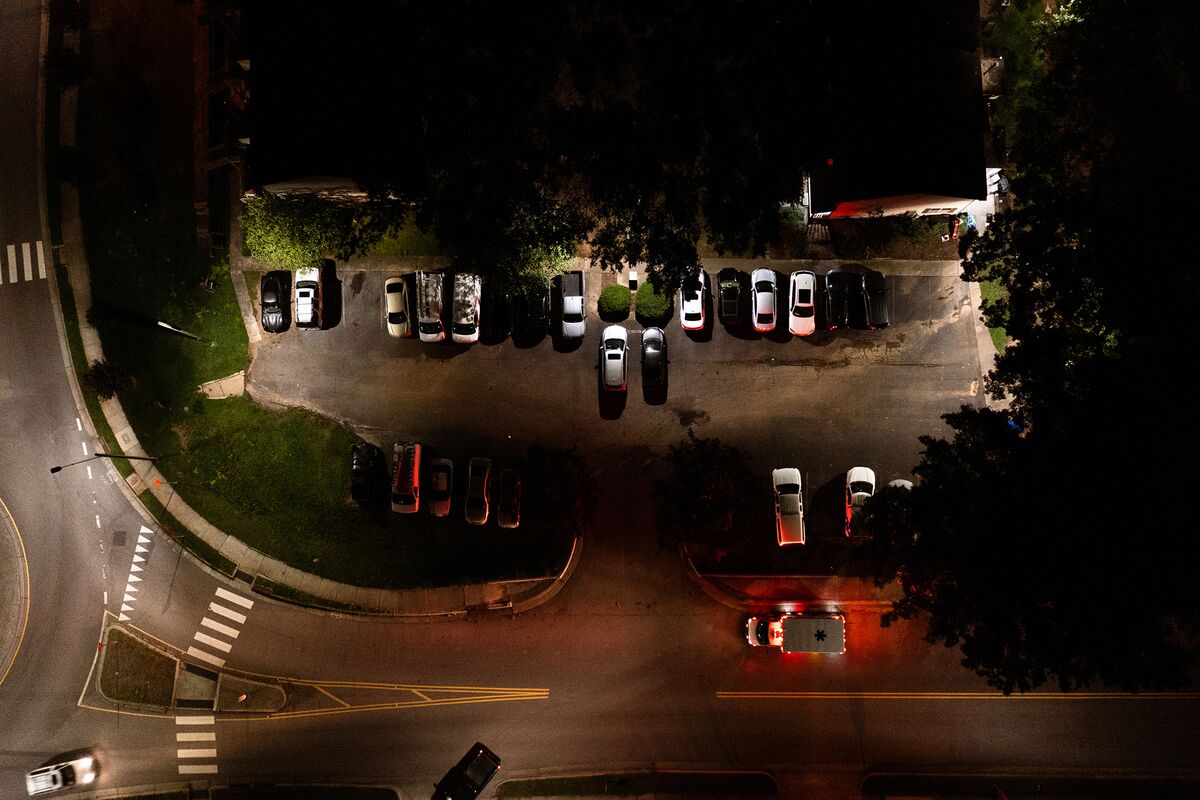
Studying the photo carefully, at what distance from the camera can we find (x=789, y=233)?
102ft

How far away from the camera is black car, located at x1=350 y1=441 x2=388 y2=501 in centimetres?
2969

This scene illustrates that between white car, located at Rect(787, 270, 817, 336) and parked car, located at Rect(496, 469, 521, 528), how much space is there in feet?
47.0

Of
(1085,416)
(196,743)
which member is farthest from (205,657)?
(1085,416)

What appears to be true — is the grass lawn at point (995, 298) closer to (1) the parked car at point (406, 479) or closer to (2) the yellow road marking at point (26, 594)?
(1) the parked car at point (406, 479)

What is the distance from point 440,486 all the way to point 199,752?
51.5 feet

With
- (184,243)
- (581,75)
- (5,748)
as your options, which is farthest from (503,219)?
(5,748)

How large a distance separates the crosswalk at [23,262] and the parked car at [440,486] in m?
20.3

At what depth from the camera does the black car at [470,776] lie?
28109mm

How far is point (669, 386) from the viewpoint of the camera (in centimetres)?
3081

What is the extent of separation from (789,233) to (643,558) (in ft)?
53.6

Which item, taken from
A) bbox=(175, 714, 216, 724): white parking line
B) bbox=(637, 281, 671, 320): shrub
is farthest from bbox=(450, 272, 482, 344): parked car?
bbox=(175, 714, 216, 724): white parking line

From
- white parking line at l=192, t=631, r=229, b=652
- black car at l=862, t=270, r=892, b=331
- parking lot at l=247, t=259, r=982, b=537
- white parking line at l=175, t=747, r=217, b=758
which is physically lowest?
white parking line at l=175, t=747, r=217, b=758

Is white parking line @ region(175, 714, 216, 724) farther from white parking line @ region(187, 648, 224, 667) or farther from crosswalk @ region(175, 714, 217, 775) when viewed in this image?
white parking line @ region(187, 648, 224, 667)

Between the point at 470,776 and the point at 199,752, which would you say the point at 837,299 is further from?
the point at 199,752
